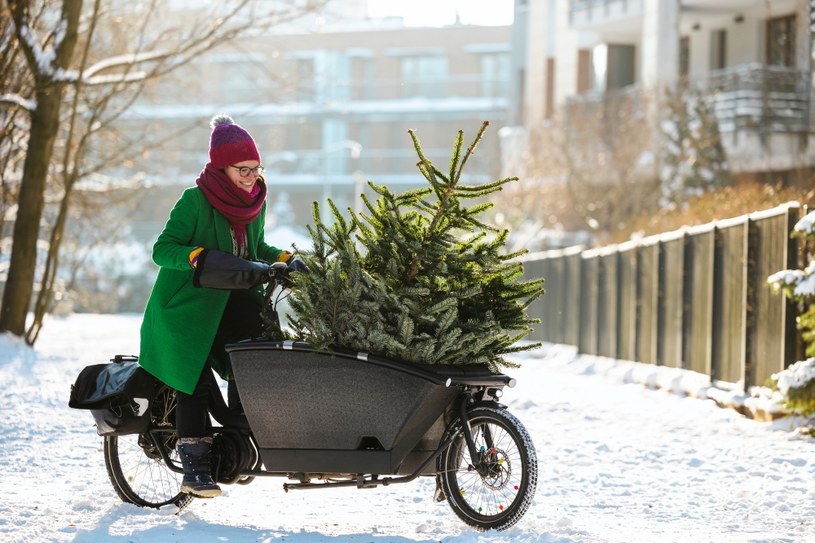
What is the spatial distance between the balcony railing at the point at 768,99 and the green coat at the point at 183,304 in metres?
24.6

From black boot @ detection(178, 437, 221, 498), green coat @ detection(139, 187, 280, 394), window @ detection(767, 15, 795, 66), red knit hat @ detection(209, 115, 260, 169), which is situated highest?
window @ detection(767, 15, 795, 66)

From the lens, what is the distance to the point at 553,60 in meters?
47.6

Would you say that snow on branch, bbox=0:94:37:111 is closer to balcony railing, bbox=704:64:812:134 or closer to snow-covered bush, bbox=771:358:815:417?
snow-covered bush, bbox=771:358:815:417

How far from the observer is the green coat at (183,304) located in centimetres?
721

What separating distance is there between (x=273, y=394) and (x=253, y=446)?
1.30 feet

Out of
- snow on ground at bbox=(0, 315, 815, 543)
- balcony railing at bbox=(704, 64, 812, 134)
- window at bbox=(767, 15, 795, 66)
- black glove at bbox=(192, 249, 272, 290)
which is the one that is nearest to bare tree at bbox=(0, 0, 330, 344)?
snow on ground at bbox=(0, 315, 815, 543)

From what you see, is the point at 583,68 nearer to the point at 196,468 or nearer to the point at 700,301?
the point at 700,301

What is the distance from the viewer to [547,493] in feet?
29.0

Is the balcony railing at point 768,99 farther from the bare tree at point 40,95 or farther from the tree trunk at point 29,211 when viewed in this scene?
the tree trunk at point 29,211

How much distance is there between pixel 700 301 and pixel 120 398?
10.3 meters

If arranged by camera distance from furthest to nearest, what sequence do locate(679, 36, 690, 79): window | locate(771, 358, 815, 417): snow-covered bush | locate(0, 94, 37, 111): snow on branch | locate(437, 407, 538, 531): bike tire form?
locate(679, 36, 690, 79): window → locate(0, 94, 37, 111): snow on branch → locate(771, 358, 815, 417): snow-covered bush → locate(437, 407, 538, 531): bike tire

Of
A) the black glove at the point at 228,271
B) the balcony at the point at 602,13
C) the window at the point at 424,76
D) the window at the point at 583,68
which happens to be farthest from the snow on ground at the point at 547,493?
the window at the point at 424,76

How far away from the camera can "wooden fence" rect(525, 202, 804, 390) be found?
1341cm

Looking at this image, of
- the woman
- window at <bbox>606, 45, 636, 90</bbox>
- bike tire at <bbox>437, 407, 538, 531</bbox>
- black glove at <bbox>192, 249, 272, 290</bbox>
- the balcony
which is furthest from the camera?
window at <bbox>606, 45, 636, 90</bbox>
